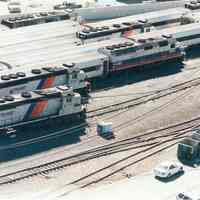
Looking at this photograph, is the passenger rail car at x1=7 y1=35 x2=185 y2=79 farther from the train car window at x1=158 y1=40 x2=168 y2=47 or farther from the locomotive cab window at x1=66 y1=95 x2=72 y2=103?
the locomotive cab window at x1=66 y1=95 x2=72 y2=103

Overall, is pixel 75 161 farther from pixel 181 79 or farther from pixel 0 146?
pixel 181 79

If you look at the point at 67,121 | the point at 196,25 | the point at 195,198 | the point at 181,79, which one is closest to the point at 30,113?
the point at 67,121

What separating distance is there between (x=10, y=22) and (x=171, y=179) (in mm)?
53117

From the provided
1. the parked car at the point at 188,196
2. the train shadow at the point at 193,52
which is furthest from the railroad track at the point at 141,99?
the parked car at the point at 188,196

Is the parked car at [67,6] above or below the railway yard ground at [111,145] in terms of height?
above

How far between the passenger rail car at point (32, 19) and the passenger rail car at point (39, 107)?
3746 centimetres

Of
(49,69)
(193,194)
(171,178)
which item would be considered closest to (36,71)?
(49,69)

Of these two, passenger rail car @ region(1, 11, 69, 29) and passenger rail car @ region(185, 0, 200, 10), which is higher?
passenger rail car @ region(185, 0, 200, 10)

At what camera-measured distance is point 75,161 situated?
52.0 meters

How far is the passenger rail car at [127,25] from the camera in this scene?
3334 inches

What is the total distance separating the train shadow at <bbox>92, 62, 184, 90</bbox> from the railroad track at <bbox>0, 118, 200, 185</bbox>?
13867 millimetres

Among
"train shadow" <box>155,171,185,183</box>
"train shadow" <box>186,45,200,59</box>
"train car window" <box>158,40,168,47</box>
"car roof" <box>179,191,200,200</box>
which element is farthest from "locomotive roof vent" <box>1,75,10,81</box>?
"train shadow" <box>186,45,200,59</box>

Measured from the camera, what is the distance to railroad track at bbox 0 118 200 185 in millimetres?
49750

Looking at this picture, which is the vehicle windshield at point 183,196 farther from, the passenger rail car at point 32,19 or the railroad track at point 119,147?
the passenger rail car at point 32,19
